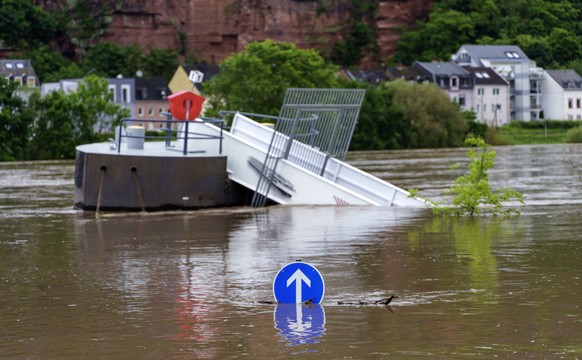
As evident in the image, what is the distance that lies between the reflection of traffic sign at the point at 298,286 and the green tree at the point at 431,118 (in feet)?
331

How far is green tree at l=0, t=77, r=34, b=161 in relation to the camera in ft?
300

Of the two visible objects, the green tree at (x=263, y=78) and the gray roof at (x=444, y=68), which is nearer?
the green tree at (x=263, y=78)

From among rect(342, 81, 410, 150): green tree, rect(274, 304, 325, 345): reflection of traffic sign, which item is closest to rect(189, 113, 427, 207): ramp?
rect(274, 304, 325, 345): reflection of traffic sign

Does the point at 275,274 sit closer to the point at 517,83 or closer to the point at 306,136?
the point at 306,136

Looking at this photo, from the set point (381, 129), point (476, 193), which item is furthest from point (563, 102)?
point (476, 193)

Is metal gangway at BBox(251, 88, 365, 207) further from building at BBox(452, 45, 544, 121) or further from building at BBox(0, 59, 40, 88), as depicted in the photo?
building at BBox(452, 45, 544, 121)

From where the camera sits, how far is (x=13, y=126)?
9212 centimetres

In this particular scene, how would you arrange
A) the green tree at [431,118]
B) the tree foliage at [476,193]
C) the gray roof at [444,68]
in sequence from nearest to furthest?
the tree foliage at [476,193]
the green tree at [431,118]
the gray roof at [444,68]

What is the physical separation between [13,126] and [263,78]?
101ft

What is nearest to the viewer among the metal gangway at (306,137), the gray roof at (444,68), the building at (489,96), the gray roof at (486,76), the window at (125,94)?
the metal gangway at (306,137)

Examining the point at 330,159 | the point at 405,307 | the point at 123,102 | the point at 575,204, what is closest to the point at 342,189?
the point at 330,159

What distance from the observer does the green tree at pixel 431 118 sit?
393 feet

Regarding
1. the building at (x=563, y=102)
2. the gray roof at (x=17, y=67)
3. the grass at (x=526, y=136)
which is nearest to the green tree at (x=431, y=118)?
the grass at (x=526, y=136)

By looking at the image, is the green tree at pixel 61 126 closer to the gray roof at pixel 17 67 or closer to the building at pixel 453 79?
the gray roof at pixel 17 67
